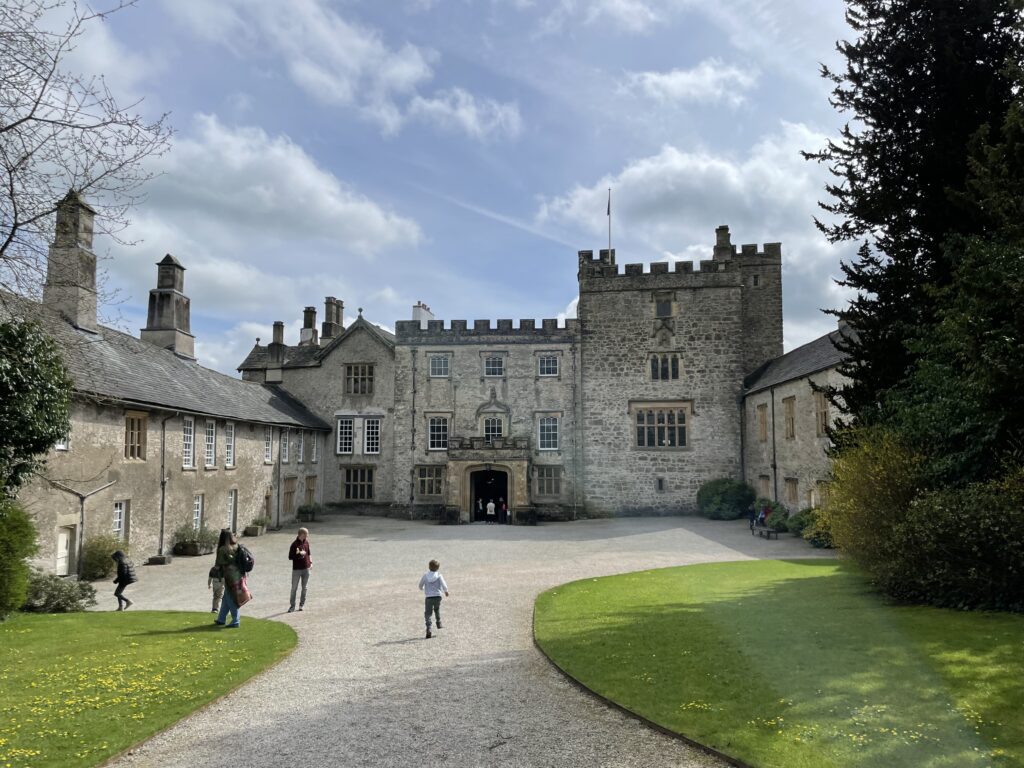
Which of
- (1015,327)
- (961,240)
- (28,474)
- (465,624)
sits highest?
(961,240)

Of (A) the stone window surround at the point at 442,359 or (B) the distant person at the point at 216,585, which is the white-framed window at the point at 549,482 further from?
(B) the distant person at the point at 216,585

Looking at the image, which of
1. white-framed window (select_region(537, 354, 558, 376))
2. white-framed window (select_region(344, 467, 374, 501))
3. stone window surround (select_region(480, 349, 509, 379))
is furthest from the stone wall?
white-framed window (select_region(344, 467, 374, 501))

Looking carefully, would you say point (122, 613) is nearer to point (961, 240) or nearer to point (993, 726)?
point (993, 726)

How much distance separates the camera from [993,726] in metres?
6.76

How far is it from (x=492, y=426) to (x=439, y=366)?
4.42 m

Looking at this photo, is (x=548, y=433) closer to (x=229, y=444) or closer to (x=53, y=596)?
(x=229, y=444)

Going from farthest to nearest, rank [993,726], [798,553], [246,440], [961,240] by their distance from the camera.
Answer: [246,440]
[798,553]
[961,240]
[993,726]

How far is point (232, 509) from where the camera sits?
27688mm

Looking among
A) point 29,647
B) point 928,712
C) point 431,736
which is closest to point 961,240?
point 928,712

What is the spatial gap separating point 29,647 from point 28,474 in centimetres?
473

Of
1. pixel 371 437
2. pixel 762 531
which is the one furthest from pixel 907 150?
pixel 371 437

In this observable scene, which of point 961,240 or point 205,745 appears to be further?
point 961,240

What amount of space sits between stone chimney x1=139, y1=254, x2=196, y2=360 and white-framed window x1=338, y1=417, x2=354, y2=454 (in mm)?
10018

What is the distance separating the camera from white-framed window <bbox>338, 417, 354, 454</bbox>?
37.8 metres
